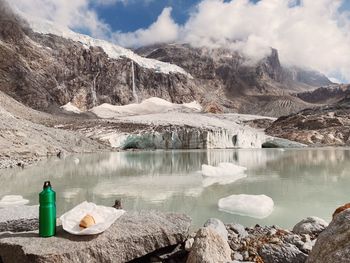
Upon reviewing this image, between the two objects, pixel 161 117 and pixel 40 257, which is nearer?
pixel 40 257

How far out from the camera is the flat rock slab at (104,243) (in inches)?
146

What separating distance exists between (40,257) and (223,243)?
195 cm

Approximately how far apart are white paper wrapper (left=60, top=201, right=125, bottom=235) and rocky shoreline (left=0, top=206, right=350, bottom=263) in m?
0.06

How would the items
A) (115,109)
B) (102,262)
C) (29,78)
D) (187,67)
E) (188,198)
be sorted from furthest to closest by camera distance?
(187,67) < (115,109) < (29,78) < (188,198) < (102,262)

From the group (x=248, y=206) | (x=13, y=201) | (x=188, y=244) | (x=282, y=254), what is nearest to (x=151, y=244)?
(x=188, y=244)

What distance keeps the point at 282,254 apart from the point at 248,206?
5.82 m

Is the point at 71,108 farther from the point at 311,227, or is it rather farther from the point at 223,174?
the point at 311,227

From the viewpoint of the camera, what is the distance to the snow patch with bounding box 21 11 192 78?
11888cm

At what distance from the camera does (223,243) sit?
4.31 meters

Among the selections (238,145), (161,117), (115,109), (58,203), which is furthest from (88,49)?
(58,203)

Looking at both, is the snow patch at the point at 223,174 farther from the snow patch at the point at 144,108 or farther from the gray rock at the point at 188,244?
the snow patch at the point at 144,108

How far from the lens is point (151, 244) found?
4.21 meters

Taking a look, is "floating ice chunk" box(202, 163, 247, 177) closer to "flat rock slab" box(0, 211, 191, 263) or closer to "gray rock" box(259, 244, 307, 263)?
"gray rock" box(259, 244, 307, 263)

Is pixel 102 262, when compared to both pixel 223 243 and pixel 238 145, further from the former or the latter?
pixel 238 145
